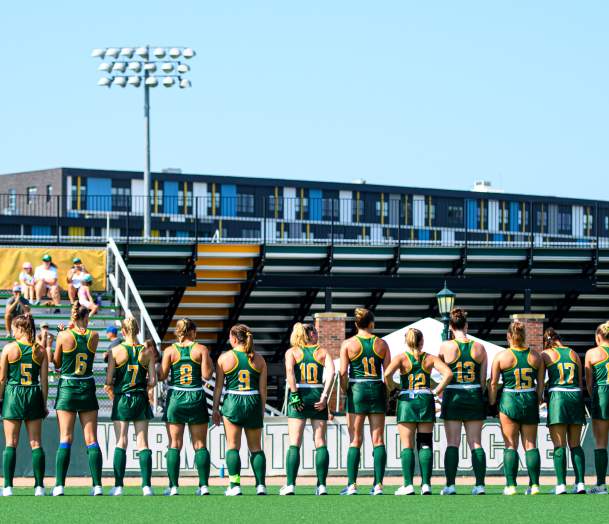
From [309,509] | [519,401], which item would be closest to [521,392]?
[519,401]

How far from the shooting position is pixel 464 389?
1354cm

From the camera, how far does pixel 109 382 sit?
13555 millimetres

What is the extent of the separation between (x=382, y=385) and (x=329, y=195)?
228 ft

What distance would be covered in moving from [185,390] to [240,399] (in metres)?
0.54

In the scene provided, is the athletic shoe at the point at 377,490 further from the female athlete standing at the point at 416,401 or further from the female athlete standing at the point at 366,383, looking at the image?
the female athlete standing at the point at 416,401

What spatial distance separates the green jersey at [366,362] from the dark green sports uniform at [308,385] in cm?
32

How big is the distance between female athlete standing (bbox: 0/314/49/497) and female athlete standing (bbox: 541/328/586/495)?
4.89 m

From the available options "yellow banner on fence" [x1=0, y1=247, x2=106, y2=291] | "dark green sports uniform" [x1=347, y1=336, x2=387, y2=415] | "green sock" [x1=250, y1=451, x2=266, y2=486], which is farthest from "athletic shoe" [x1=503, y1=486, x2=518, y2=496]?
"yellow banner on fence" [x1=0, y1=247, x2=106, y2=291]

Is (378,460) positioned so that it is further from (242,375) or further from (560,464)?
(560,464)

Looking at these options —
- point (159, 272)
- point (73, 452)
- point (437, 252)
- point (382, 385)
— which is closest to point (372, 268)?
point (437, 252)

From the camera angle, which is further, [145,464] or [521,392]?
[145,464]

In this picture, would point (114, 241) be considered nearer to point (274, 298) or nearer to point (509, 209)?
point (274, 298)

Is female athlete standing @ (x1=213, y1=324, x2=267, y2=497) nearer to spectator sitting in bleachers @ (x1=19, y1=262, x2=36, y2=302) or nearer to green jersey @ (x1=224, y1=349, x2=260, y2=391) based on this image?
green jersey @ (x1=224, y1=349, x2=260, y2=391)

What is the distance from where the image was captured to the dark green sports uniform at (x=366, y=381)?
13555mm
